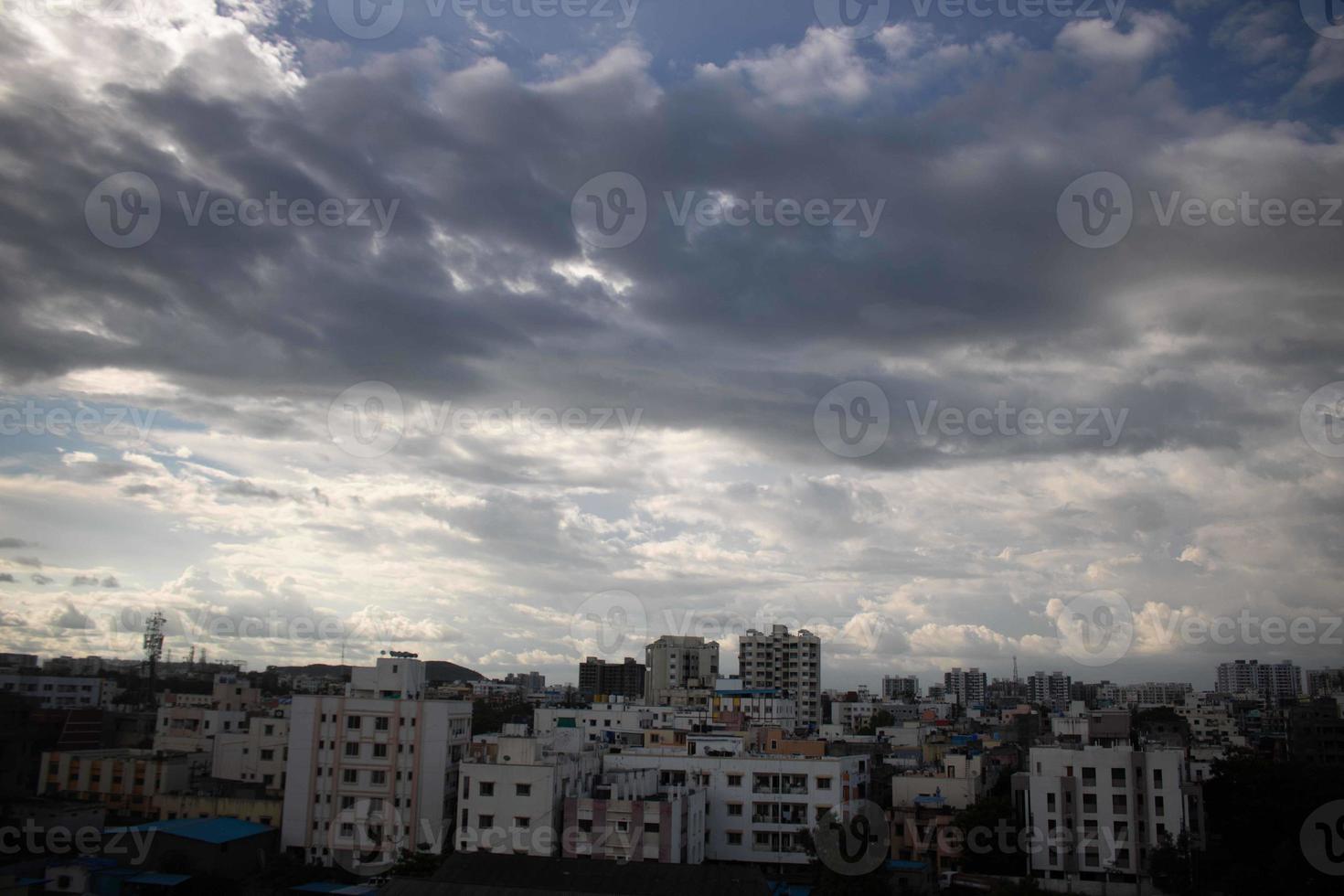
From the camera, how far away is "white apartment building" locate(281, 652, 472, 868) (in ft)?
135

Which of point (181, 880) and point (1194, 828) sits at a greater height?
point (1194, 828)

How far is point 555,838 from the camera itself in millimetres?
36531

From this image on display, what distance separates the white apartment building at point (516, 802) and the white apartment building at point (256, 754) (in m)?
14.9

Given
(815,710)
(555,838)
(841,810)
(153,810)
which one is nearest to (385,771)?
(555,838)

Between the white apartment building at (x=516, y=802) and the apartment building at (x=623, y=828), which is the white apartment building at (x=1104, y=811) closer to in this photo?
the apartment building at (x=623, y=828)

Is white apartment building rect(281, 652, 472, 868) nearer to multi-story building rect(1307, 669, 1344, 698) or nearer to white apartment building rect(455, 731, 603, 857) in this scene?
white apartment building rect(455, 731, 603, 857)

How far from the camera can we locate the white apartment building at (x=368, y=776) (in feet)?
135

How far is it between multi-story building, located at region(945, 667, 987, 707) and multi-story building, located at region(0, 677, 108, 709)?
5202 inches

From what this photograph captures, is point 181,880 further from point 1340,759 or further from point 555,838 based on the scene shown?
point 1340,759

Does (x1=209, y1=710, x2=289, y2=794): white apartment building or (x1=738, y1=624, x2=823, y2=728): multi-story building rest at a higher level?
(x1=738, y1=624, x2=823, y2=728): multi-story building

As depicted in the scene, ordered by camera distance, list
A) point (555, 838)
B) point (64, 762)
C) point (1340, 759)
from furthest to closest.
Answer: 1. point (1340, 759)
2. point (64, 762)
3. point (555, 838)

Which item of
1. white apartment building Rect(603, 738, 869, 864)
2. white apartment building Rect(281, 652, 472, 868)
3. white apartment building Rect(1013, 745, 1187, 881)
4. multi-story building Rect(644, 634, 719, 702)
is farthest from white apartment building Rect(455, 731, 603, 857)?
multi-story building Rect(644, 634, 719, 702)

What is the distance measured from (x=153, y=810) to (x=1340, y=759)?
2954 inches

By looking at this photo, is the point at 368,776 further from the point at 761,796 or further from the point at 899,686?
the point at 899,686
